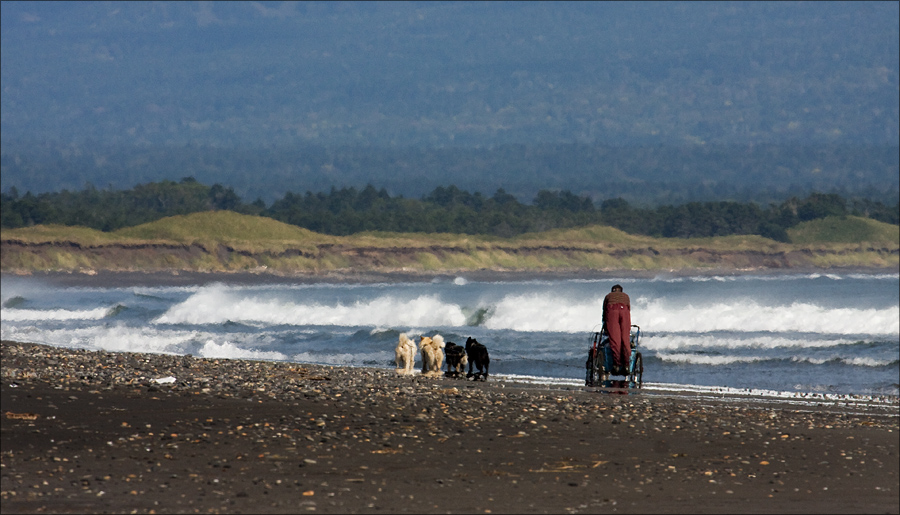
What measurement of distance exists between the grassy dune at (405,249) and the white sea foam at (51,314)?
133 ft

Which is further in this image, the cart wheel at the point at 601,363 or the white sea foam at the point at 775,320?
the white sea foam at the point at 775,320

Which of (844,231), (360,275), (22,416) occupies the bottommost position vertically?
(22,416)

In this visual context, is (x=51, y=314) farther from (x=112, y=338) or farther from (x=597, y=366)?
(x=597, y=366)

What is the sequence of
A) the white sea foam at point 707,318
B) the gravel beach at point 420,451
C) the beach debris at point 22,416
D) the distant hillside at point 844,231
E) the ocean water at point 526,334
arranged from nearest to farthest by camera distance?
the gravel beach at point 420,451
the beach debris at point 22,416
the ocean water at point 526,334
the white sea foam at point 707,318
the distant hillside at point 844,231

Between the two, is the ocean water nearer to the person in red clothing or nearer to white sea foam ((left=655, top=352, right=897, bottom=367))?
white sea foam ((left=655, top=352, right=897, bottom=367))

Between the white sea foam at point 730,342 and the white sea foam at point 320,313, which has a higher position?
the white sea foam at point 320,313

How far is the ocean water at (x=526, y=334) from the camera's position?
24047 mm

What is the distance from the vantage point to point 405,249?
110 m

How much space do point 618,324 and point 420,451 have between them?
24.2 feet

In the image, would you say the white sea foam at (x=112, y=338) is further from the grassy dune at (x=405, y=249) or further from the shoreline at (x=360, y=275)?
the grassy dune at (x=405, y=249)

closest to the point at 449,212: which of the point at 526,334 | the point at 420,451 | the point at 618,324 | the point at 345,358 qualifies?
the point at 526,334

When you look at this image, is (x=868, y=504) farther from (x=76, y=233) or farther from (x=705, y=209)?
(x=705, y=209)

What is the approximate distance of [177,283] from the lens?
85.8 meters

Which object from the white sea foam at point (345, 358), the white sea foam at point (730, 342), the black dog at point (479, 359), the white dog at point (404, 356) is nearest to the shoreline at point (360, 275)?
the white sea foam at point (345, 358)
